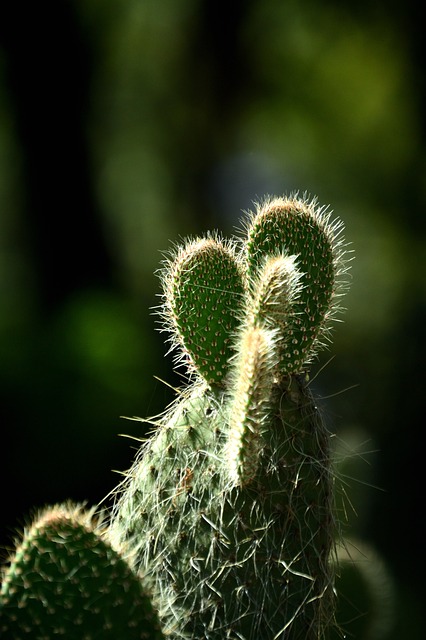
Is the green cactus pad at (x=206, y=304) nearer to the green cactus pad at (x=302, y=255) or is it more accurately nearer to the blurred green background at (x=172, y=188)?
the green cactus pad at (x=302, y=255)

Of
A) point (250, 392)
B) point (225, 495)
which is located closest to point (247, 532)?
point (225, 495)

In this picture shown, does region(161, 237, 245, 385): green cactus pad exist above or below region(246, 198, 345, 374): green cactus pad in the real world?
below

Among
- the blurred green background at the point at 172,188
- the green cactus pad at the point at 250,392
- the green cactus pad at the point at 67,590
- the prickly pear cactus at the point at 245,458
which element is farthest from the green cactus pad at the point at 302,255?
the blurred green background at the point at 172,188

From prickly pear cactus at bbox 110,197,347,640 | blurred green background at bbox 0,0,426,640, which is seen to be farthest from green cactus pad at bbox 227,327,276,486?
blurred green background at bbox 0,0,426,640

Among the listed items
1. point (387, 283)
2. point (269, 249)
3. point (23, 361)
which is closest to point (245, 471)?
point (269, 249)

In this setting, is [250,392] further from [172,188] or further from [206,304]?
[172,188]

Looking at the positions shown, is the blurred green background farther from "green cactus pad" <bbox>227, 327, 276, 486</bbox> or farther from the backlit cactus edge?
"green cactus pad" <bbox>227, 327, 276, 486</bbox>

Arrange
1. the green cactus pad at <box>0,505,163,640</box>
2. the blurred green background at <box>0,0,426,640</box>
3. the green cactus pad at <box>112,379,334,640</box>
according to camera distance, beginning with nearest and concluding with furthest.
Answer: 1. the green cactus pad at <box>0,505,163,640</box>
2. the green cactus pad at <box>112,379,334,640</box>
3. the blurred green background at <box>0,0,426,640</box>

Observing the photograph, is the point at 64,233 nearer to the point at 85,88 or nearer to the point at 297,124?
the point at 85,88
